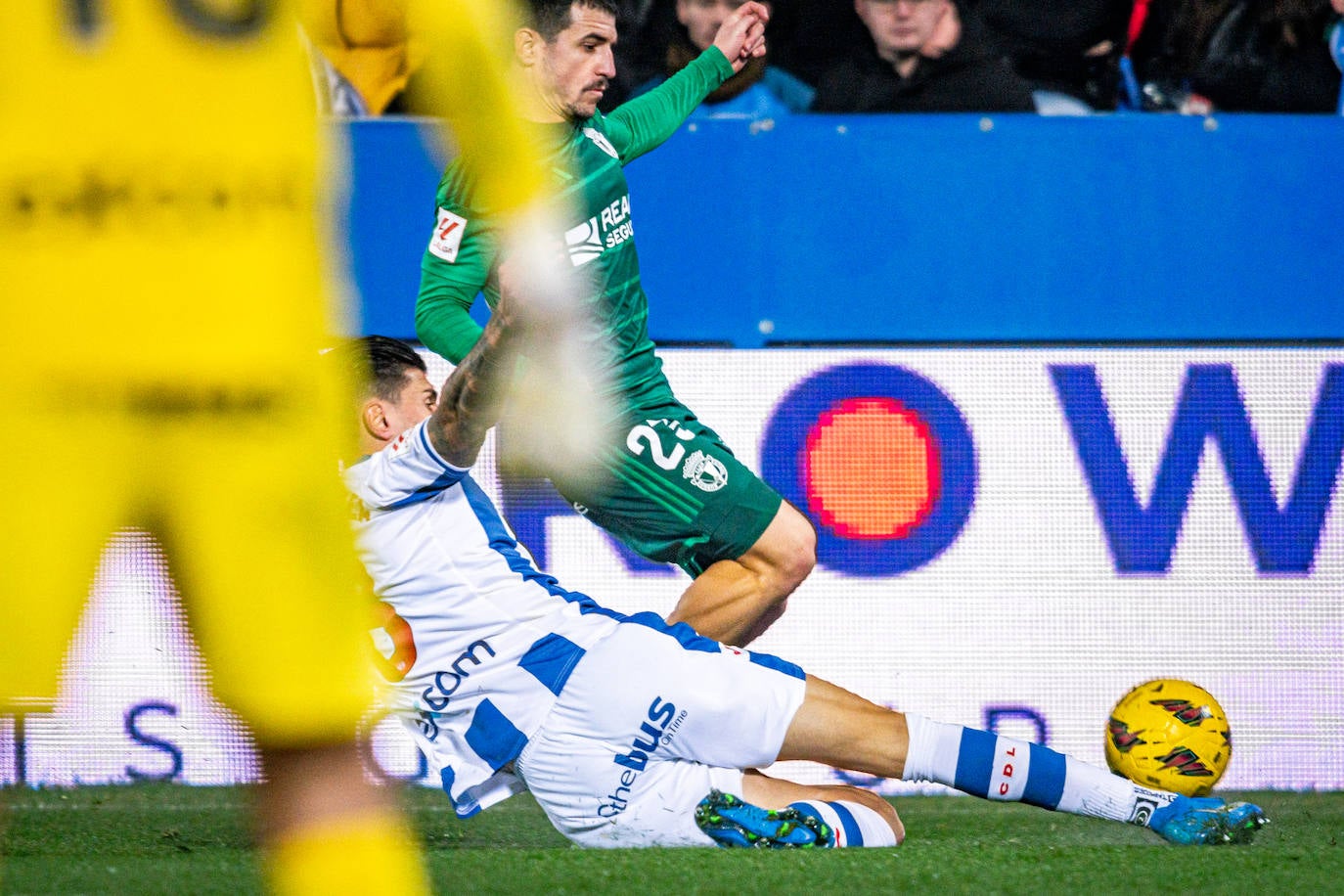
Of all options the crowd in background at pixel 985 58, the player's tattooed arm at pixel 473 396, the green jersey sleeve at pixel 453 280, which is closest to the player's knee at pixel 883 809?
the player's tattooed arm at pixel 473 396

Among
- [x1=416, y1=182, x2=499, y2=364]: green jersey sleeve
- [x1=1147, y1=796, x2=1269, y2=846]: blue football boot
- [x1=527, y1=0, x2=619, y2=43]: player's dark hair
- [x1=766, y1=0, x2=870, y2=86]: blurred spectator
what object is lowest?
[x1=1147, y1=796, x2=1269, y2=846]: blue football boot

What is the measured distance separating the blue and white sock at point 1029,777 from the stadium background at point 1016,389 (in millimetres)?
1388

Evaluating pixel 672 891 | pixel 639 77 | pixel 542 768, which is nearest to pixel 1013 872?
pixel 672 891

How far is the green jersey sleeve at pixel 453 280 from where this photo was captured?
4.10m

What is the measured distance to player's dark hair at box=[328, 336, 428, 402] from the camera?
3703 millimetres

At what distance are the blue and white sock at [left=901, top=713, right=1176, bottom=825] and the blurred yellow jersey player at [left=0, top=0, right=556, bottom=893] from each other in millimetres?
1722

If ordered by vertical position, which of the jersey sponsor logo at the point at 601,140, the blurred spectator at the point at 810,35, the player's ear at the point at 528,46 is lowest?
the jersey sponsor logo at the point at 601,140

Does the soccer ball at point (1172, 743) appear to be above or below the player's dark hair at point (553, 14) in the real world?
below

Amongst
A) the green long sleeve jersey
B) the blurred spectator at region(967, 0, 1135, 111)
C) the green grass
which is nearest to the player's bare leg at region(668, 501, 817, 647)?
the green long sleeve jersey

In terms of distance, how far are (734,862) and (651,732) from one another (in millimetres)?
383

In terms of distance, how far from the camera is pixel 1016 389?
4750 millimetres

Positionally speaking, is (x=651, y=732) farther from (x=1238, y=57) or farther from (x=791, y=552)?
(x=1238, y=57)

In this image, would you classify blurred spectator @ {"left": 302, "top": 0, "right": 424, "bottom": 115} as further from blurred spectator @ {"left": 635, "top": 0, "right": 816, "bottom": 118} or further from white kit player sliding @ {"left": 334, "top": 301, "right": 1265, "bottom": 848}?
white kit player sliding @ {"left": 334, "top": 301, "right": 1265, "bottom": 848}

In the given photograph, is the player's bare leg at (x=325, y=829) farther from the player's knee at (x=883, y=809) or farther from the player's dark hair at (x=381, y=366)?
the player's dark hair at (x=381, y=366)
